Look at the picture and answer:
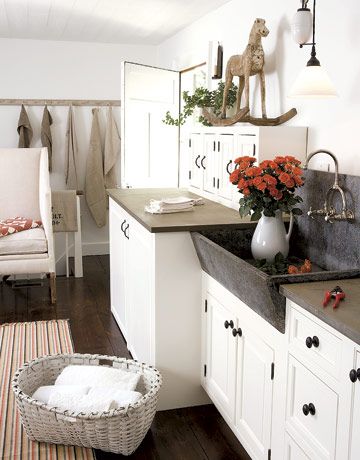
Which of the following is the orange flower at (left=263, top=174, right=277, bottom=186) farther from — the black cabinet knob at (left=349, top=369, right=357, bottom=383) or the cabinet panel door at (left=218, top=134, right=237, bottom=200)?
the black cabinet knob at (left=349, top=369, right=357, bottom=383)

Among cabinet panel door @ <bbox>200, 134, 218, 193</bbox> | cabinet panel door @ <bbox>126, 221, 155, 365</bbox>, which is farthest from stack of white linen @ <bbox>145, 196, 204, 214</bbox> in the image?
cabinet panel door @ <bbox>200, 134, 218, 193</bbox>

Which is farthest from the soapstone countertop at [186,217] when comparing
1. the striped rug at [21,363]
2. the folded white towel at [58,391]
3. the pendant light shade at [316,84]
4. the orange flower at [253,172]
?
the striped rug at [21,363]

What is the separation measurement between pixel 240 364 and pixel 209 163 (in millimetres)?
1500

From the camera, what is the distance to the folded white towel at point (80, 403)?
2383mm

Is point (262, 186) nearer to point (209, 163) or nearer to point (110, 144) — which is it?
point (209, 163)

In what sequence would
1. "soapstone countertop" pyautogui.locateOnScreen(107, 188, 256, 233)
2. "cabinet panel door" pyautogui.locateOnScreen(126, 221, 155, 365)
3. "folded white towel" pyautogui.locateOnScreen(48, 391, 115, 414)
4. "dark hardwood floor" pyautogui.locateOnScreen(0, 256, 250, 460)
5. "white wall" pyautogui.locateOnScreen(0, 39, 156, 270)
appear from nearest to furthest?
"folded white towel" pyautogui.locateOnScreen(48, 391, 115, 414)
"dark hardwood floor" pyautogui.locateOnScreen(0, 256, 250, 460)
"soapstone countertop" pyautogui.locateOnScreen(107, 188, 256, 233)
"cabinet panel door" pyautogui.locateOnScreen(126, 221, 155, 365)
"white wall" pyautogui.locateOnScreen(0, 39, 156, 270)

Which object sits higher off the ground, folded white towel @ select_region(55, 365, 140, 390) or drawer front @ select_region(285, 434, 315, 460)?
drawer front @ select_region(285, 434, 315, 460)

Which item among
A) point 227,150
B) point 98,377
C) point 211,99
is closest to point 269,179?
point 227,150

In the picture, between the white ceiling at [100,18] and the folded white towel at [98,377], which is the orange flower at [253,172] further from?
the white ceiling at [100,18]

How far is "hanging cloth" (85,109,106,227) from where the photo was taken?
5.99m

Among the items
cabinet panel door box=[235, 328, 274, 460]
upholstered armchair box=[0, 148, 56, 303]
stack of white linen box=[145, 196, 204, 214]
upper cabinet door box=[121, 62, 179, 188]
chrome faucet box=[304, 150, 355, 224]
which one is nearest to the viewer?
cabinet panel door box=[235, 328, 274, 460]

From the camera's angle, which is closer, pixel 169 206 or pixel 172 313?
pixel 172 313

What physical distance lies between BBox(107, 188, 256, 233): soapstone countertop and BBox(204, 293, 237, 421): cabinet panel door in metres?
0.33

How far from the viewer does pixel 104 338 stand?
375 centimetres
